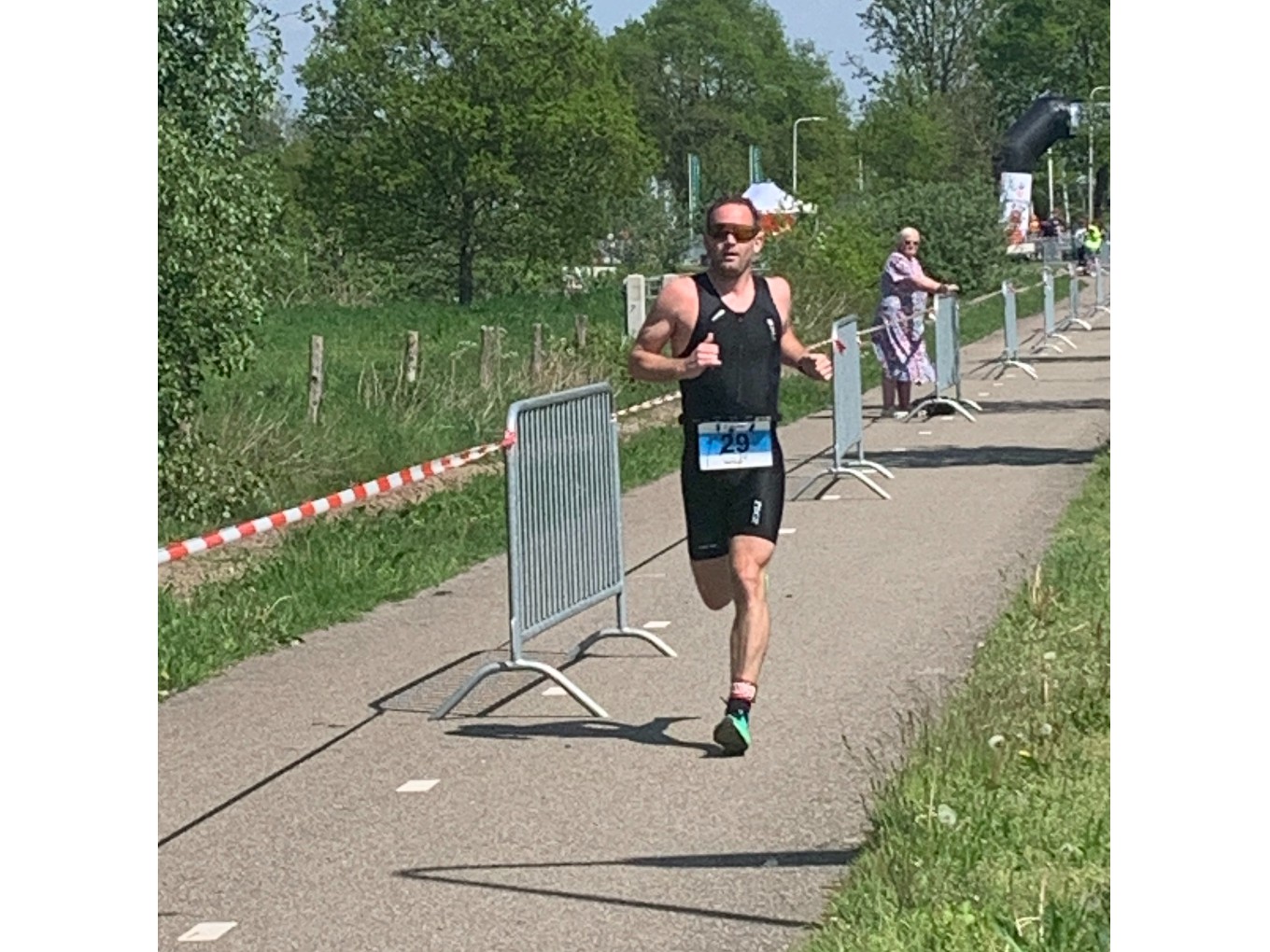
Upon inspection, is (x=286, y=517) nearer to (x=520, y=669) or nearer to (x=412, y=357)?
(x=520, y=669)

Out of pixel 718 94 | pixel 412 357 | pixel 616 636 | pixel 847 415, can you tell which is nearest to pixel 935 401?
pixel 412 357

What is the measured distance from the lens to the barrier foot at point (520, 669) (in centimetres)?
972

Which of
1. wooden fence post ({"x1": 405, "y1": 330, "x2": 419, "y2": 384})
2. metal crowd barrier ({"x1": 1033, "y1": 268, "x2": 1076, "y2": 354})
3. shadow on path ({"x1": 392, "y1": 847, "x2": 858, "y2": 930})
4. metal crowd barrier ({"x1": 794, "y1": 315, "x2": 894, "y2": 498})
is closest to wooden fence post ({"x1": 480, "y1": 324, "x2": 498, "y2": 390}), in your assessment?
wooden fence post ({"x1": 405, "y1": 330, "x2": 419, "y2": 384})

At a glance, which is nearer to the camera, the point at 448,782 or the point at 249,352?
the point at 448,782

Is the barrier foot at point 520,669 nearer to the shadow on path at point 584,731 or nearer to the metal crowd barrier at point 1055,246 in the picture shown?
the shadow on path at point 584,731

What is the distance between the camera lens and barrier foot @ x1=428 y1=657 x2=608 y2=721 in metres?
9.72

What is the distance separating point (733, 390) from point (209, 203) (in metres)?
6.11

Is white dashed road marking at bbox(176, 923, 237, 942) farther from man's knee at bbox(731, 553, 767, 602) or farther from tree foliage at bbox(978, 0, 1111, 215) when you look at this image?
tree foliage at bbox(978, 0, 1111, 215)

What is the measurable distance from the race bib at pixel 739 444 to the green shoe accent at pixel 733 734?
0.86m

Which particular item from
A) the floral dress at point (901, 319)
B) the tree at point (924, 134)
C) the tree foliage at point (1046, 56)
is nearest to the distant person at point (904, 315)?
the floral dress at point (901, 319)
